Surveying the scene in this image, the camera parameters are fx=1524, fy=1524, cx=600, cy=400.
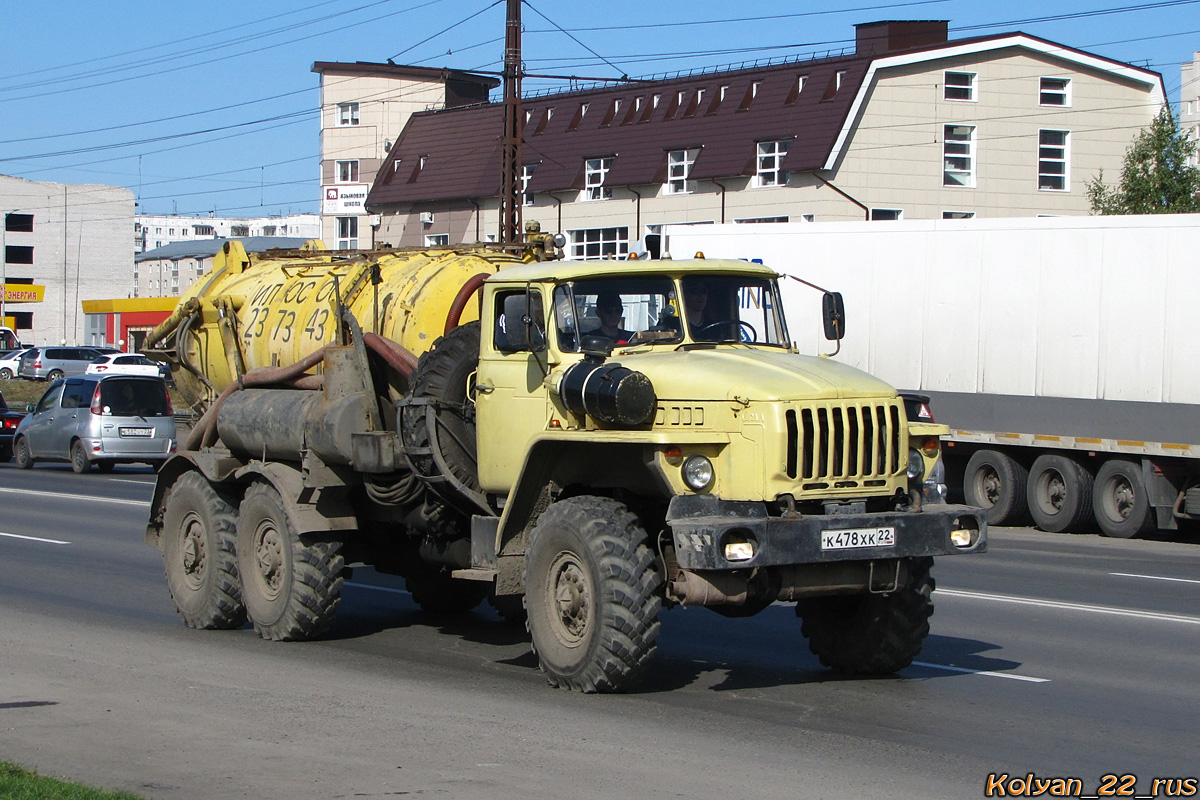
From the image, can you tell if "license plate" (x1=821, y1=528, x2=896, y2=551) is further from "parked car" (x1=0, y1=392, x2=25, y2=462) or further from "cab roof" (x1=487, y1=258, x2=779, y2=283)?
"parked car" (x1=0, y1=392, x2=25, y2=462)

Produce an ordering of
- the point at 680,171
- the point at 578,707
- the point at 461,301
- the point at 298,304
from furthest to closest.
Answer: the point at 680,171
the point at 298,304
the point at 461,301
the point at 578,707

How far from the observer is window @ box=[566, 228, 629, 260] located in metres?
56.1

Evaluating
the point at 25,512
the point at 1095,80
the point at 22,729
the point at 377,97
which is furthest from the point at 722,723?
the point at 377,97

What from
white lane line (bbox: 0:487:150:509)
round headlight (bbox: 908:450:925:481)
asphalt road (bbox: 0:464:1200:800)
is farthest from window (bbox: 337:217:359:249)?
round headlight (bbox: 908:450:925:481)

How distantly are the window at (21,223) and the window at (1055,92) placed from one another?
76.7 metres

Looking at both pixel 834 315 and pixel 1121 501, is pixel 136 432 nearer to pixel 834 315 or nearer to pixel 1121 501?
pixel 1121 501

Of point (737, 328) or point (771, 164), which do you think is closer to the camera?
point (737, 328)

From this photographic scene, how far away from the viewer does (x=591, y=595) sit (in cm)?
851

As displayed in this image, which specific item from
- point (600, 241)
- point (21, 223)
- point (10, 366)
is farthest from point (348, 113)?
point (21, 223)

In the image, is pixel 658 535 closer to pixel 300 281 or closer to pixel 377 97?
pixel 300 281

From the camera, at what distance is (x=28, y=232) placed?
106 m

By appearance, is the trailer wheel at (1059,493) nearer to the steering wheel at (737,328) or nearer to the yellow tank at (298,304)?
the yellow tank at (298,304)

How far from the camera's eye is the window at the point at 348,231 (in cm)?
7381

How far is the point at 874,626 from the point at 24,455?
85.7ft
